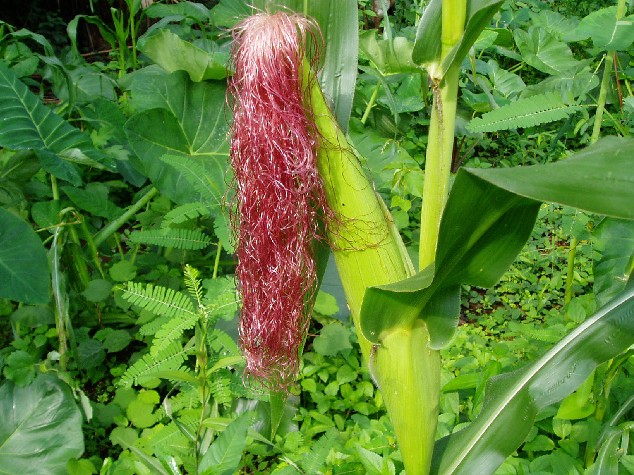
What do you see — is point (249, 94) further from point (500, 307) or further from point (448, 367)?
point (500, 307)

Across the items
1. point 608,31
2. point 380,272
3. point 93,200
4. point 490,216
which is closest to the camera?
point 490,216

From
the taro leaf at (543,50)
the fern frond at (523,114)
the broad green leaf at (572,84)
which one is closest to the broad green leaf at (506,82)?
the taro leaf at (543,50)

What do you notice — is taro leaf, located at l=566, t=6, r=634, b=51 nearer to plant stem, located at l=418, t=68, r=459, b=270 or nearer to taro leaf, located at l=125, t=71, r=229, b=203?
plant stem, located at l=418, t=68, r=459, b=270

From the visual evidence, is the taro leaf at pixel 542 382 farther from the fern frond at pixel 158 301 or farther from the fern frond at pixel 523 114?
the fern frond at pixel 158 301

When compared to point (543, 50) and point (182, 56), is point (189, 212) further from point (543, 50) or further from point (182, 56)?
point (543, 50)

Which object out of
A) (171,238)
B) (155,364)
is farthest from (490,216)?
(171,238)
